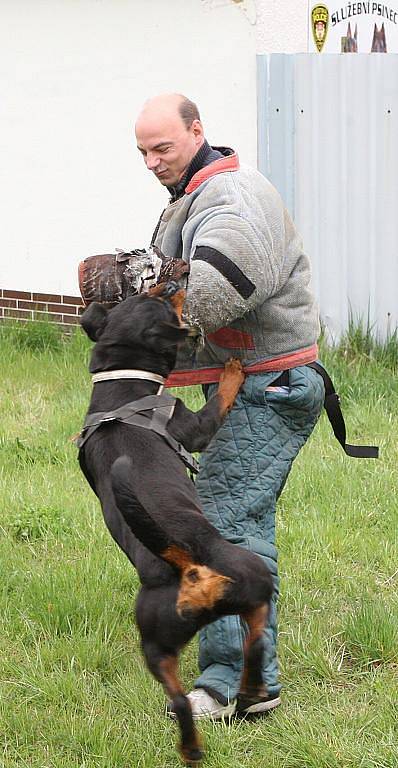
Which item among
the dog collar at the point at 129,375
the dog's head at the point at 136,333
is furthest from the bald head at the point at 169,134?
the dog collar at the point at 129,375

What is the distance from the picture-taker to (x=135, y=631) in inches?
182

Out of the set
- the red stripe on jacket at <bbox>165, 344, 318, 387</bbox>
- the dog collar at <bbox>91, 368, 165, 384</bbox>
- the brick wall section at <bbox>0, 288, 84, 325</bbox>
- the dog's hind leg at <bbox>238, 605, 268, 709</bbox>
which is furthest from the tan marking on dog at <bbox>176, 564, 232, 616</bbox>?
the brick wall section at <bbox>0, 288, 84, 325</bbox>

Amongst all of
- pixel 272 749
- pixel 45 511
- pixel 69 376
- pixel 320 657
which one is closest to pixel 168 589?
pixel 272 749

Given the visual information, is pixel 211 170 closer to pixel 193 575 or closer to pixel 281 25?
pixel 193 575

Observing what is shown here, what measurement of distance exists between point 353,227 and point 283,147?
0.70m

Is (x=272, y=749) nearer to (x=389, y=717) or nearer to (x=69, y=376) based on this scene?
(x=389, y=717)

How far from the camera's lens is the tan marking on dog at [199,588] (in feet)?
10.9

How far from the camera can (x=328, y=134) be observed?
8.03 meters

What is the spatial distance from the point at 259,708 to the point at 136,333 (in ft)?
4.24

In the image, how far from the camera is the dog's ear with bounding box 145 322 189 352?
3613mm

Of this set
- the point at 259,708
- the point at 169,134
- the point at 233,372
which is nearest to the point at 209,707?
the point at 259,708

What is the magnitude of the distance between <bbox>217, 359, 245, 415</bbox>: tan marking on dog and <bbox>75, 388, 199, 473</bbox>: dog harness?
0.69 ft

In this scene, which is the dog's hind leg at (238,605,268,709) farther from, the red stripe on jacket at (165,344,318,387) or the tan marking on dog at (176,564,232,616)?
the red stripe on jacket at (165,344,318,387)

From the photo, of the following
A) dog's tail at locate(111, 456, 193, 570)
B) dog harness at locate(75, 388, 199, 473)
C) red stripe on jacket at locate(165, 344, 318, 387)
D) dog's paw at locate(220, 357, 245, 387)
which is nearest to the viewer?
dog's tail at locate(111, 456, 193, 570)
